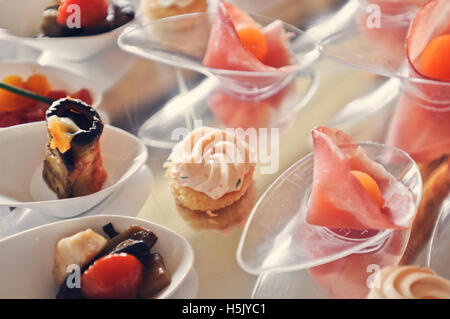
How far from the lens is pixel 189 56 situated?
164 cm

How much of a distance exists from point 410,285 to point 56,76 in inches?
43.0

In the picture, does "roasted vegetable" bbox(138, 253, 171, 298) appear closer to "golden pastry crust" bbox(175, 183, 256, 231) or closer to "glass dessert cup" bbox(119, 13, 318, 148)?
"golden pastry crust" bbox(175, 183, 256, 231)

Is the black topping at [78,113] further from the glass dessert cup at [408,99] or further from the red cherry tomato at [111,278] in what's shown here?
the glass dessert cup at [408,99]

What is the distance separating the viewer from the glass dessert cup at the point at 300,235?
3.50ft

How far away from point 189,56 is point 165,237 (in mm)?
727

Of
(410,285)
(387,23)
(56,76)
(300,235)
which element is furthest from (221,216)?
(387,23)

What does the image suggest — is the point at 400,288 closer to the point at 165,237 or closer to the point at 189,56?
the point at 165,237

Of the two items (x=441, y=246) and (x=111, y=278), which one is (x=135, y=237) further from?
(x=441, y=246)

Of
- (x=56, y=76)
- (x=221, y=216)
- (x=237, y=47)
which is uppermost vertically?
(x=237, y=47)

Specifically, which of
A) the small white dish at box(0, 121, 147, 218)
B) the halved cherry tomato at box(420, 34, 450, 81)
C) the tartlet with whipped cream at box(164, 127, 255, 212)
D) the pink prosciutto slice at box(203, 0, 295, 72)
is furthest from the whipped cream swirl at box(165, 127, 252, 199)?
the halved cherry tomato at box(420, 34, 450, 81)

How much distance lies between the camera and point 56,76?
158cm

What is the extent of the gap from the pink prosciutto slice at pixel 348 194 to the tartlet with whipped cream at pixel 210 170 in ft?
0.56

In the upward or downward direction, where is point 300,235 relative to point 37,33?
downward
